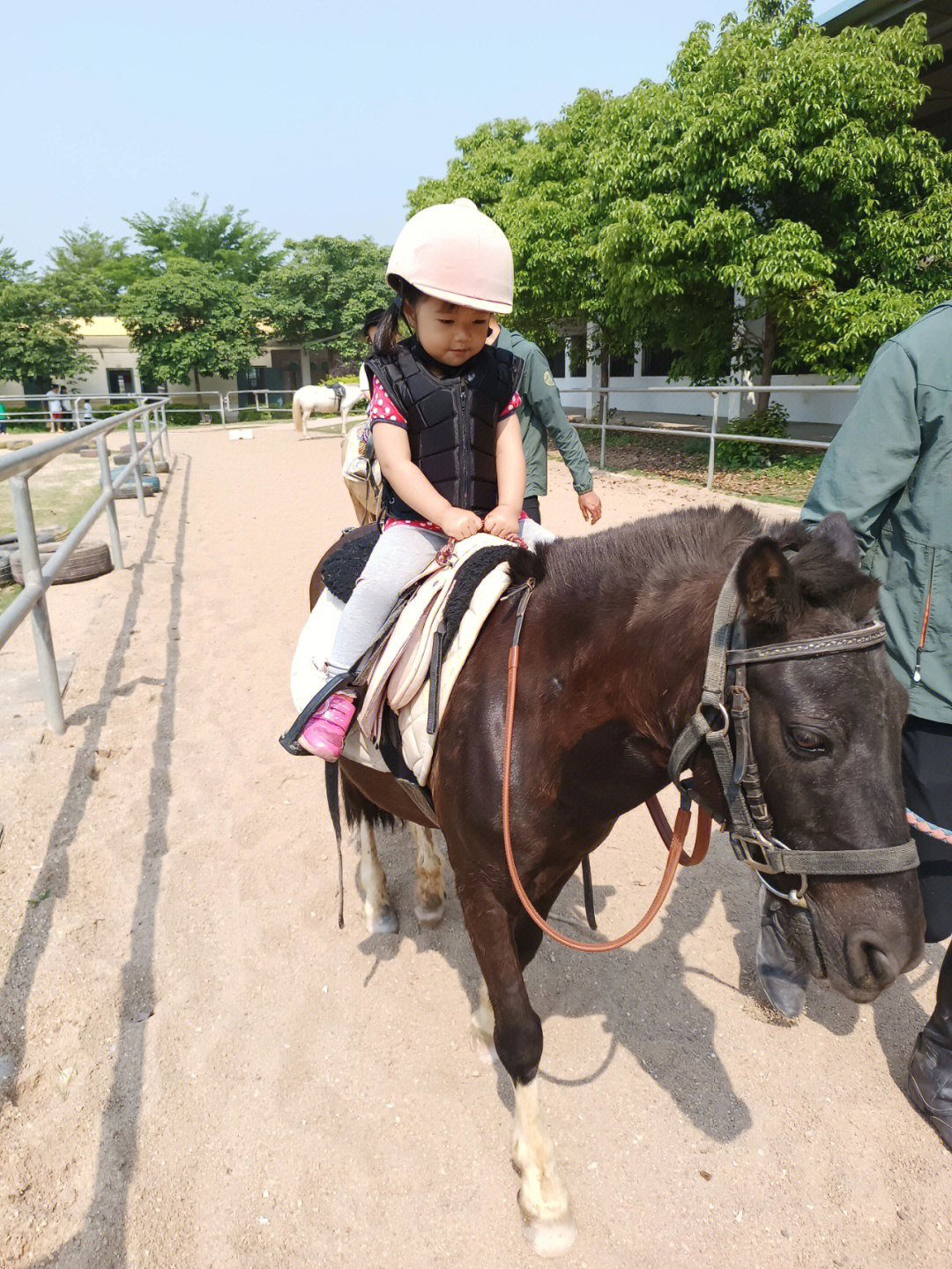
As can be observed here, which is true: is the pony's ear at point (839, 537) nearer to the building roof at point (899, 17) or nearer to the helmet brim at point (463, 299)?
the helmet brim at point (463, 299)

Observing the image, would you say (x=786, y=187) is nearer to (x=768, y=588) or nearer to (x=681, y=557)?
(x=681, y=557)

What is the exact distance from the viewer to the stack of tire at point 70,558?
6191 mm

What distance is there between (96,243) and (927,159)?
49660mm

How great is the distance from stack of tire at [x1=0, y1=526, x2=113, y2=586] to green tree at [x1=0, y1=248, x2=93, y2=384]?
102 ft

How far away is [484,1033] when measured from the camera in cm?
224

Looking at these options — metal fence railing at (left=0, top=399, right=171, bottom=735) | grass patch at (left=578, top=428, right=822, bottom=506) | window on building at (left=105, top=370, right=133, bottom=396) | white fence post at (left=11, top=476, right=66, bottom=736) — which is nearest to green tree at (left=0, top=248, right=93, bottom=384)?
window on building at (left=105, top=370, right=133, bottom=396)

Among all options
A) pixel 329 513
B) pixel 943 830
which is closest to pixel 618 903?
pixel 943 830

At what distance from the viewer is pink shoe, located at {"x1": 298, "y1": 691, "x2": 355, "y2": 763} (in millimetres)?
2016

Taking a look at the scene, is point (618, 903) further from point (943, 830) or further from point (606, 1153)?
point (943, 830)

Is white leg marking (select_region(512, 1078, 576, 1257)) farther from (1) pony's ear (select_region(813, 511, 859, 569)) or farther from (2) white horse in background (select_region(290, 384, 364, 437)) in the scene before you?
(2) white horse in background (select_region(290, 384, 364, 437))

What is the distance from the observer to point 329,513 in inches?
416

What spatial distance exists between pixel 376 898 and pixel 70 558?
534 cm

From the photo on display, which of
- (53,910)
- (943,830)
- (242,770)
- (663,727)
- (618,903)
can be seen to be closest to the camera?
(663,727)

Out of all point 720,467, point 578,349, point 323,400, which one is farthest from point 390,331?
point 323,400
